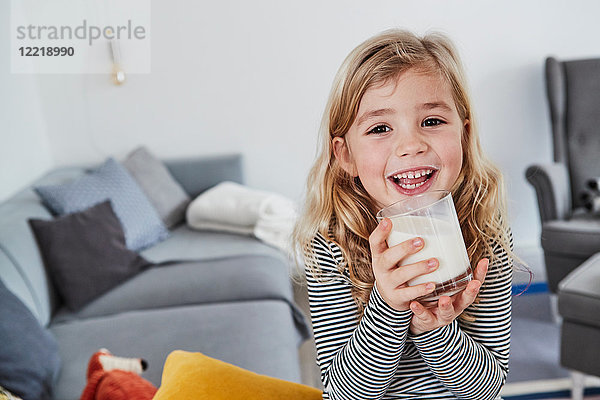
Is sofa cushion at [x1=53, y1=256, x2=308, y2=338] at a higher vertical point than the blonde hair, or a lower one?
lower

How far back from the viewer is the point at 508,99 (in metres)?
3.48

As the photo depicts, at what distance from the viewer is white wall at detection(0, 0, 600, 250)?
3.36 m

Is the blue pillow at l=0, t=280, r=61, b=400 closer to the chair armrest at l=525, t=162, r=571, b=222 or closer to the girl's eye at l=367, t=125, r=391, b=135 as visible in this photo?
the girl's eye at l=367, t=125, r=391, b=135

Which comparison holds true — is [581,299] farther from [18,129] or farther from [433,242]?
[18,129]

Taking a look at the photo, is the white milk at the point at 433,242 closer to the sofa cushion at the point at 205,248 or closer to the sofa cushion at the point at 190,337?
the sofa cushion at the point at 190,337

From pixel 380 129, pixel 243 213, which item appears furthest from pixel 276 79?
pixel 380 129

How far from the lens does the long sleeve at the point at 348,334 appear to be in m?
0.88

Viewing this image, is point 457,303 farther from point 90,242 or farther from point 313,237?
point 90,242

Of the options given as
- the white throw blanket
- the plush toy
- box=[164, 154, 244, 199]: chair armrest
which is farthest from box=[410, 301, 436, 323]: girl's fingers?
box=[164, 154, 244, 199]: chair armrest

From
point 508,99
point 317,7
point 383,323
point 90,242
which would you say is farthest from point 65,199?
point 508,99

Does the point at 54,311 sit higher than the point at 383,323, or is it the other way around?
the point at 383,323

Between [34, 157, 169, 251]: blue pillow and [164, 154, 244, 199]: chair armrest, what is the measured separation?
41cm

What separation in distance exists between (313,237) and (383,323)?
27 centimetres

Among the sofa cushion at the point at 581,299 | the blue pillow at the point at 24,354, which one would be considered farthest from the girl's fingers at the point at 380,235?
the sofa cushion at the point at 581,299
